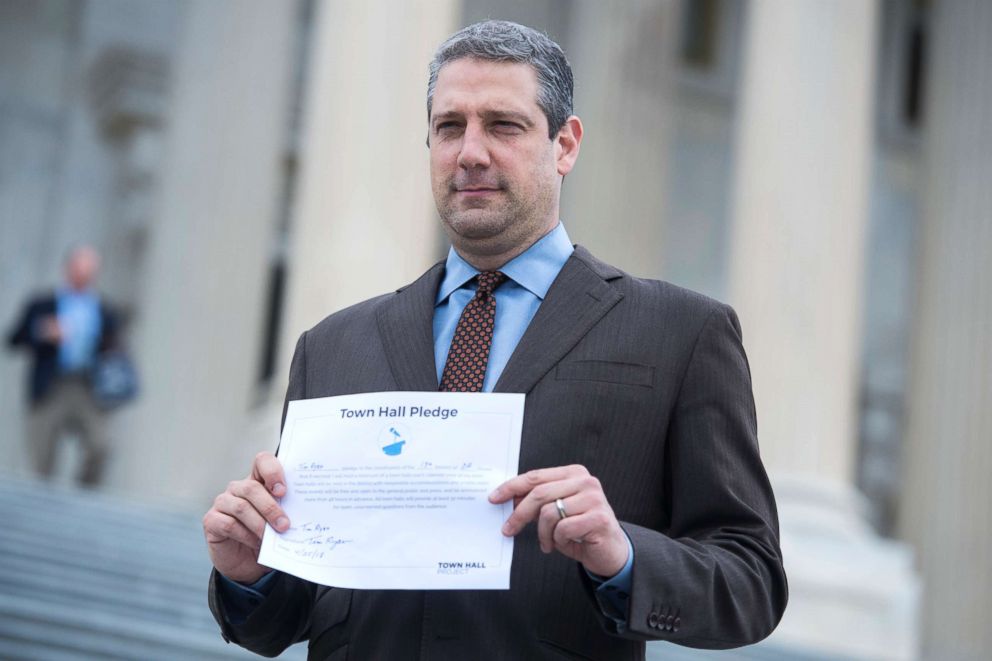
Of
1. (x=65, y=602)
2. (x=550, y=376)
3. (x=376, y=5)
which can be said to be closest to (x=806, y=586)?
(x=376, y=5)

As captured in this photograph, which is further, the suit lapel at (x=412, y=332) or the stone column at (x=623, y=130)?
the stone column at (x=623, y=130)

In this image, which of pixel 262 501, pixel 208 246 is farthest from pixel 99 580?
pixel 208 246

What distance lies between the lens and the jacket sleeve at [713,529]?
8.68 ft

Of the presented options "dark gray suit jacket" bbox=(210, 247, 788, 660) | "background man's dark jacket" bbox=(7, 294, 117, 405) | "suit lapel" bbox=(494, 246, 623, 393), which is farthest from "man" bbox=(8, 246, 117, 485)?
"suit lapel" bbox=(494, 246, 623, 393)

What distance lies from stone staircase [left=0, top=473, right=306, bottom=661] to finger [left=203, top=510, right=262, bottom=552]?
439 cm

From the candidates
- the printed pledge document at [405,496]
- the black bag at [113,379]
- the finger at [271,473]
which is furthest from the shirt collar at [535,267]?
the black bag at [113,379]

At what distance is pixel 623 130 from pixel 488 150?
16.7 m

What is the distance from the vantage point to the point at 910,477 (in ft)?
65.4

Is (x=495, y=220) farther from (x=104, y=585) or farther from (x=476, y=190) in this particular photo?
(x=104, y=585)

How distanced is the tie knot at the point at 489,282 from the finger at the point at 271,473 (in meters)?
0.55

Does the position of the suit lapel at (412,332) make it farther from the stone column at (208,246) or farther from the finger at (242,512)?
the stone column at (208,246)

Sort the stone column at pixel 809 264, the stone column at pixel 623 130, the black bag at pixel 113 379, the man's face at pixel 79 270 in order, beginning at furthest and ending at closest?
the stone column at pixel 623 130, the stone column at pixel 809 264, the man's face at pixel 79 270, the black bag at pixel 113 379

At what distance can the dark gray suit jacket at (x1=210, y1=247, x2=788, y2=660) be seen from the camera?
2742mm

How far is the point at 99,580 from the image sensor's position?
8898mm
